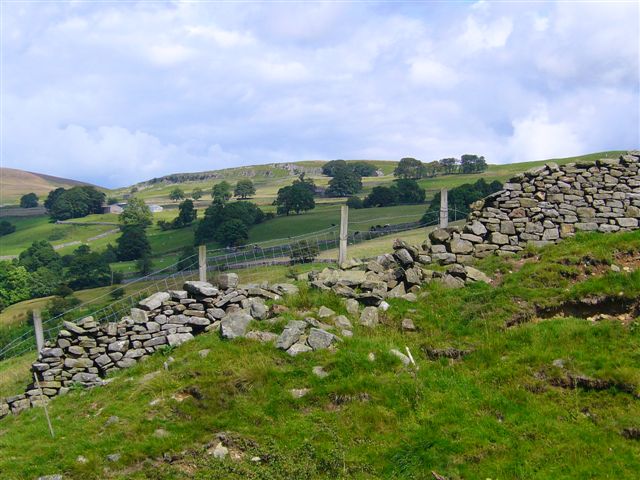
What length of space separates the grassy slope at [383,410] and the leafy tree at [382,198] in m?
83.2

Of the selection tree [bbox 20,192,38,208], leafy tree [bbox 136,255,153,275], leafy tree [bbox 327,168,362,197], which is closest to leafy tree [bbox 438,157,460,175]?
leafy tree [bbox 327,168,362,197]

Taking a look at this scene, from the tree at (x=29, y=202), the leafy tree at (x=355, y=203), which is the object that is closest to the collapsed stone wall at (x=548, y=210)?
the leafy tree at (x=355, y=203)

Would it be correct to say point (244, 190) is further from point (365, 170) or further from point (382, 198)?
point (382, 198)

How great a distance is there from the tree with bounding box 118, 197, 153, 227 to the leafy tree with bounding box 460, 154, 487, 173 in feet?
240

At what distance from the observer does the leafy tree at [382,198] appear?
97438 millimetres

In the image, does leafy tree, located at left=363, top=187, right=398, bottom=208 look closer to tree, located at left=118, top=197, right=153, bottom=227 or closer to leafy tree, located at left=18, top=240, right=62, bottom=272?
leafy tree, located at left=18, top=240, right=62, bottom=272

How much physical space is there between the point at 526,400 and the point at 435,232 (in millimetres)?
7863

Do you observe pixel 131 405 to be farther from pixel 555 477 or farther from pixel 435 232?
pixel 435 232

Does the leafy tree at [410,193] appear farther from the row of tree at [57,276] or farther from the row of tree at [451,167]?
the row of tree at [57,276]

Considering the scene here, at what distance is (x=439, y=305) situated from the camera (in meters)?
15.1

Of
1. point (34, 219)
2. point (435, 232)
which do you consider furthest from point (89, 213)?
point (435, 232)

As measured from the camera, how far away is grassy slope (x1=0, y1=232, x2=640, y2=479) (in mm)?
9898

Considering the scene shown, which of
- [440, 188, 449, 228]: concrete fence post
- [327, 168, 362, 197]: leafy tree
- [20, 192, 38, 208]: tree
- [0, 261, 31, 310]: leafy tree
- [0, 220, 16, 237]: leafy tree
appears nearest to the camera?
[440, 188, 449, 228]: concrete fence post

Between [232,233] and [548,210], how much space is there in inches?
2712
